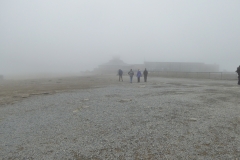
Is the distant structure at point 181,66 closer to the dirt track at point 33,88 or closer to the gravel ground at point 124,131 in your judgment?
the dirt track at point 33,88

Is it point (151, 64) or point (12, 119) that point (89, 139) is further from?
point (151, 64)

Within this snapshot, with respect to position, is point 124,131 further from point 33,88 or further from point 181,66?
point 181,66

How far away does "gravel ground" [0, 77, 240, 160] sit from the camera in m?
5.63

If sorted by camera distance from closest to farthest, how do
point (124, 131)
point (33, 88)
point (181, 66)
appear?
1. point (124, 131)
2. point (33, 88)
3. point (181, 66)

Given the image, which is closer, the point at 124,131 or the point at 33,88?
the point at 124,131

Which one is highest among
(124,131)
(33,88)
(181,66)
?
(181,66)

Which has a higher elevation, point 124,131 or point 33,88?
point 33,88

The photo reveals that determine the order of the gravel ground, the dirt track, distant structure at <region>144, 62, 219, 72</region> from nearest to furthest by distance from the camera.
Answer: the gravel ground, the dirt track, distant structure at <region>144, 62, 219, 72</region>

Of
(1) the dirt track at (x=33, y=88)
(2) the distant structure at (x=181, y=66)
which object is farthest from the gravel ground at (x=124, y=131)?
(2) the distant structure at (x=181, y=66)

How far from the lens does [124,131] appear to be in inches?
283

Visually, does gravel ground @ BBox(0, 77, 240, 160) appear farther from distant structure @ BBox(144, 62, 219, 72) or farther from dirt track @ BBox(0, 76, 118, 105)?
distant structure @ BBox(144, 62, 219, 72)

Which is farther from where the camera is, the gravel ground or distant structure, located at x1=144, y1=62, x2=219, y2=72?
distant structure, located at x1=144, y1=62, x2=219, y2=72

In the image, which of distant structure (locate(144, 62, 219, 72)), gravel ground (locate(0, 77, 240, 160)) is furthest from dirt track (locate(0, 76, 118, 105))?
distant structure (locate(144, 62, 219, 72))

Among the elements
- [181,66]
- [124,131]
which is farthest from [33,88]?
[181,66]
